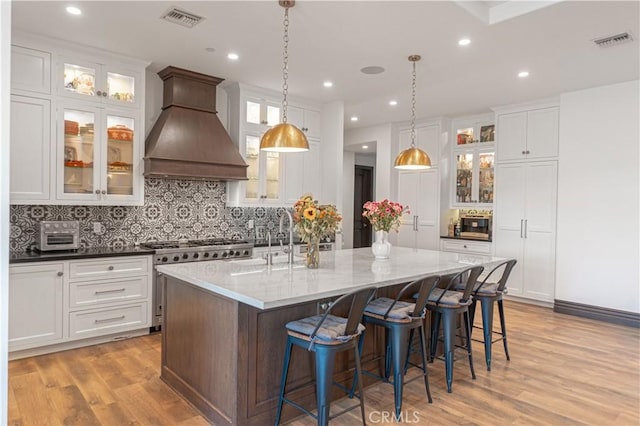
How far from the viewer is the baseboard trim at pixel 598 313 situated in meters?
4.91

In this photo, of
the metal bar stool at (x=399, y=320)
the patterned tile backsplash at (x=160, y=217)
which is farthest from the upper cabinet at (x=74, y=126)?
the metal bar stool at (x=399, y=320)

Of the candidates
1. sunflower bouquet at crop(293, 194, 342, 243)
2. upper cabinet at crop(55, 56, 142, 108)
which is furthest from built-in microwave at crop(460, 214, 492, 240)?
upper cabinet at crop(55, 56, 142, 108)

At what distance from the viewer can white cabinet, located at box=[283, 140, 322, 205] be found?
5621 mm

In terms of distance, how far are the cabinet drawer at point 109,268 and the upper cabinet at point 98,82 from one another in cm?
159

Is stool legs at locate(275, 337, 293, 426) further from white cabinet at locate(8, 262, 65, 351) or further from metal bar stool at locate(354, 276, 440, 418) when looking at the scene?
white cabinet at locate(8, 262, 65, 351)

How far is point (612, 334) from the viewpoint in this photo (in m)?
4.63

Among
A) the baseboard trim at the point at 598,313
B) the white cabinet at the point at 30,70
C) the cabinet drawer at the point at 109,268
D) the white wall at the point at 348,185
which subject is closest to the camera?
the white cabinet at the point at 30,70

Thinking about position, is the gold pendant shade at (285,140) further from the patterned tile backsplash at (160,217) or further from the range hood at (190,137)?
the patterned tile backsplash at (160,217)

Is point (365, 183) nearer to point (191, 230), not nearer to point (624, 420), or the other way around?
point (191, 230)

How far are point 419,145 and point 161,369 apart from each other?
5.57 metres

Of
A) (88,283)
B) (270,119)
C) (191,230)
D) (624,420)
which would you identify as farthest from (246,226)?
(624,420)

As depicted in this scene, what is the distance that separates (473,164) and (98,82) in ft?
17.9

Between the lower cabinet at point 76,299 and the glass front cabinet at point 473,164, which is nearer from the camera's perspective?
the lower cabinet at point 76,299

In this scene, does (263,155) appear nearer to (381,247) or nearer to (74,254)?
(381,247)
